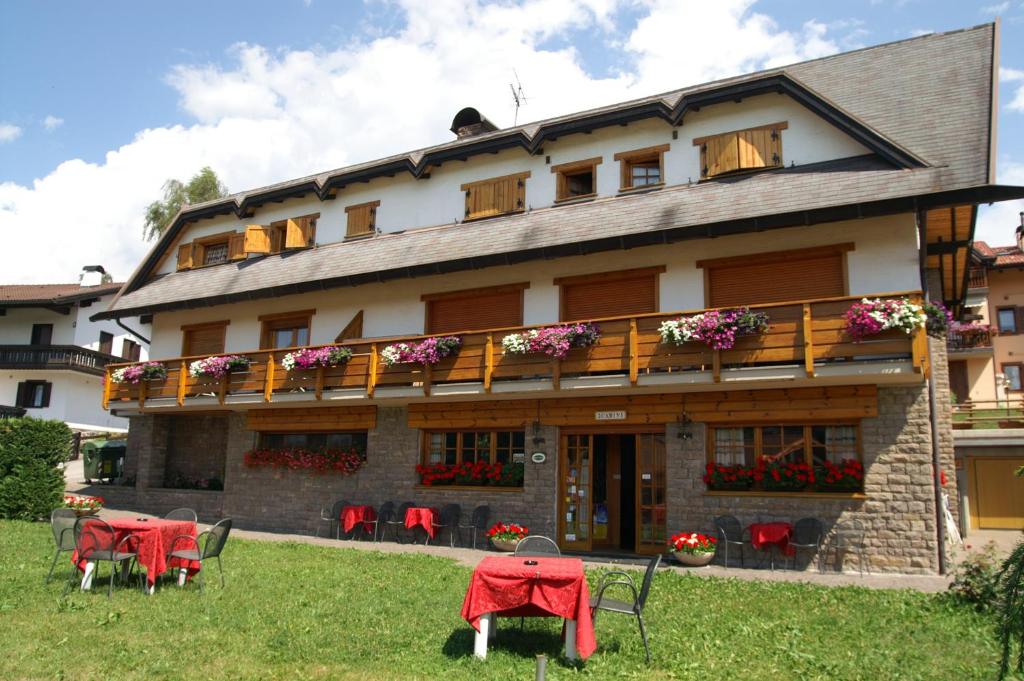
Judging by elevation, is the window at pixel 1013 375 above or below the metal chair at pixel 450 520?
above

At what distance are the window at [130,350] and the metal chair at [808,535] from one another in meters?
36.8

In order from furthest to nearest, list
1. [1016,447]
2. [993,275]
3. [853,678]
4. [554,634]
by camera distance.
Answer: [993,275] → [1016,447] → [554,634] → [853,678]

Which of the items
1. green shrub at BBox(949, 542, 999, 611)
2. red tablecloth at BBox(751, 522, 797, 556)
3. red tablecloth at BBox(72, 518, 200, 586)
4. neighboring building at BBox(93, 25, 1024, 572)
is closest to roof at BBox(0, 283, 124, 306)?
neighboring building at BBox(93, 25, 1024, 572)

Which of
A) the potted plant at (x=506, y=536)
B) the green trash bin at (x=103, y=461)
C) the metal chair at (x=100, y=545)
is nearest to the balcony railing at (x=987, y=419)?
the potted plant at (x=506, y=536)

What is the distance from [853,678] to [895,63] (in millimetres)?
12899

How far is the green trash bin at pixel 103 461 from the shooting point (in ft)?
74.1

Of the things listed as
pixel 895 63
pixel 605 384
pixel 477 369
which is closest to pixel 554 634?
pixel 605 384

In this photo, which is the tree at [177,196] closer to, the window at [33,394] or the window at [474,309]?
the window at [33,394]

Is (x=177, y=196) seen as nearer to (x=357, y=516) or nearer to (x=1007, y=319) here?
(x=357, y=516)

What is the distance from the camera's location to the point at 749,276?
44.8 ft

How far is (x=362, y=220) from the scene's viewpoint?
19.3 meters

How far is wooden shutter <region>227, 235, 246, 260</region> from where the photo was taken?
2105cm

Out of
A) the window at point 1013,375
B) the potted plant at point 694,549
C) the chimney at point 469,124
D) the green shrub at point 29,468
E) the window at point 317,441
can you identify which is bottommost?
the potted plant at point 694,549

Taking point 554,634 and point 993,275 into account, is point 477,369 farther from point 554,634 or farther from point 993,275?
point 993,275
